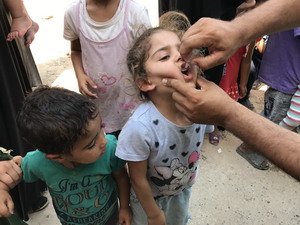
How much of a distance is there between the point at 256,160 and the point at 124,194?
5.61ft

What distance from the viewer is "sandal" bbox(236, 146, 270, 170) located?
281cm

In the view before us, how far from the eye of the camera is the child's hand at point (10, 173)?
4.30 ft

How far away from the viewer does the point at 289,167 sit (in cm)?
114

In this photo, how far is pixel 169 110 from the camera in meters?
1.43

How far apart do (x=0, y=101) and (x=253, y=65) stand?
8.16ft

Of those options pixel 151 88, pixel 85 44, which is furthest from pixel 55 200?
pixel 85 44

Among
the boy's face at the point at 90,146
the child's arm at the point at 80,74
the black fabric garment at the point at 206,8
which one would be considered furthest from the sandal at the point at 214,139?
the boy's face at the point at 90,146

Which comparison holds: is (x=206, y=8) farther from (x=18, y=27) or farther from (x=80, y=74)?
(x=18, y=27)

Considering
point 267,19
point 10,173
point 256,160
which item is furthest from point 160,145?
point 256,160

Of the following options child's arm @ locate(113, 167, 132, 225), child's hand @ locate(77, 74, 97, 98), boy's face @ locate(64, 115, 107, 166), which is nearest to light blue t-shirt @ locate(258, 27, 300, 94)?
child's hand @ locate(77, 74, 97, 98)

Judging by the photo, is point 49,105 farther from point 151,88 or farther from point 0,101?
point 0,101

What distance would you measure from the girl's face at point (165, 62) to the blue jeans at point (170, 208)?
27.2 inches

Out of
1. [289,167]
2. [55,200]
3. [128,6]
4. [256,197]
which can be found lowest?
[256,197]

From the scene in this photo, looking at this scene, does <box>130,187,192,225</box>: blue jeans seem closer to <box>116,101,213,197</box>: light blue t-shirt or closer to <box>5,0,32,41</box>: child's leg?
<box>116,101,213,197</box>: light blue t-shirt
